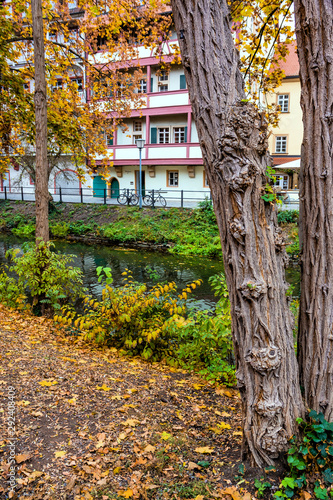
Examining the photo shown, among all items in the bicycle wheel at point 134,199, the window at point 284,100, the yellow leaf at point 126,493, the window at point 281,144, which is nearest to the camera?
the yellow leaf at point 126,493

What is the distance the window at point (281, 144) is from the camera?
28.2 metres

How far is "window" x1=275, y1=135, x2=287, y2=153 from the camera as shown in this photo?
2818 cm

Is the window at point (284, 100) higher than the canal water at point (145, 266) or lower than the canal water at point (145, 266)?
higher

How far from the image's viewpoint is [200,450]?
2697 mm

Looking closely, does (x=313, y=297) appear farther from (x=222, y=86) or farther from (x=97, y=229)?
(x=97, y=229)

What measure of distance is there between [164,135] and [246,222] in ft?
85.6

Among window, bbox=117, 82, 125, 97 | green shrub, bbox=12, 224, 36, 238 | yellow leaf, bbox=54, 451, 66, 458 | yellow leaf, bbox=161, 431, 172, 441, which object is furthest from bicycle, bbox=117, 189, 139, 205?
yellow leaf, bbox=54, 451, 66, 458

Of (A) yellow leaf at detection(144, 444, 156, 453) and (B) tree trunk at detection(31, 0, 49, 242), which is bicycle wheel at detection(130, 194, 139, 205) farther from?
(A) yellow leaf at detection(144, 444, 156, 453)

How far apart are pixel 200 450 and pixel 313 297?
4.47ft

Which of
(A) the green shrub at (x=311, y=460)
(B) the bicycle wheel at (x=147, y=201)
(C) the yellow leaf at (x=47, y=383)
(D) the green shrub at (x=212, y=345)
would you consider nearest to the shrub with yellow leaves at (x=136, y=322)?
(D) the green shrub at (x=212, y=345)

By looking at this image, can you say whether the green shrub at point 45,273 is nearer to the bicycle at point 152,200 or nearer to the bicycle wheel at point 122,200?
the bicycle at point 152,200

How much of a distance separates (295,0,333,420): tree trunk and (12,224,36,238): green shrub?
1991cm

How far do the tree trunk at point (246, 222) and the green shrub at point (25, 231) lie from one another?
19774 millimetres

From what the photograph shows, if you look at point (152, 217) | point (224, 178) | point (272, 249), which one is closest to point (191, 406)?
point (272, 249)
